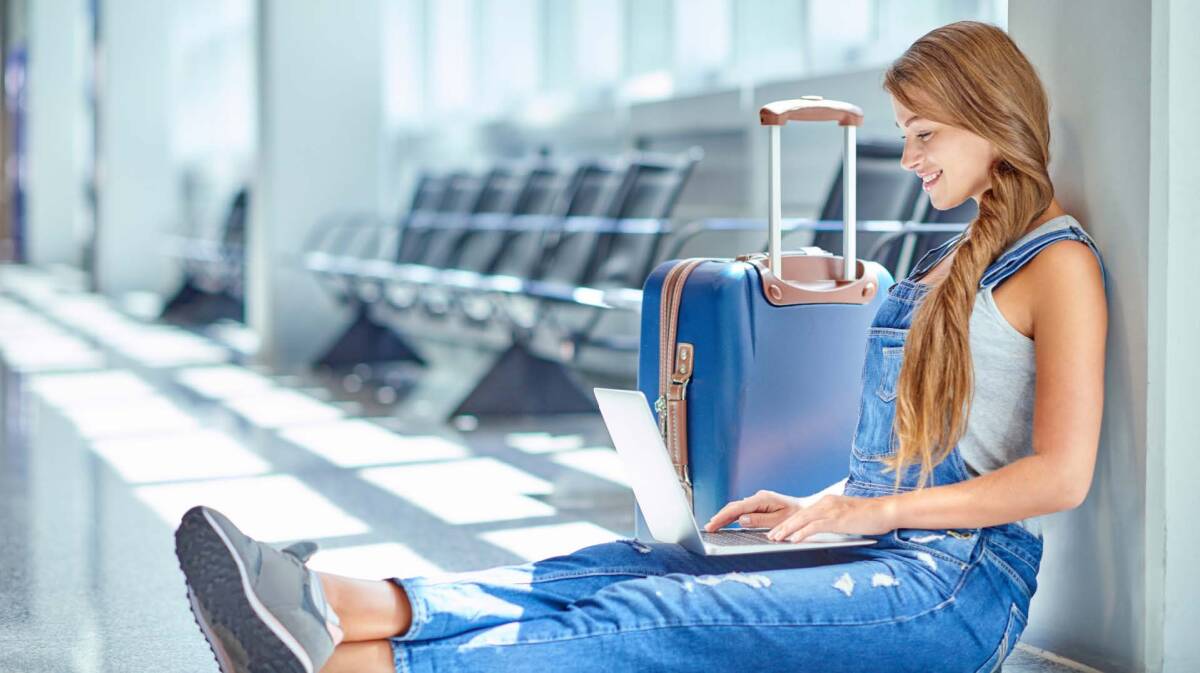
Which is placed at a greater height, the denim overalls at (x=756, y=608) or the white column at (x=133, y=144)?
the white column at (x=133, y=144)

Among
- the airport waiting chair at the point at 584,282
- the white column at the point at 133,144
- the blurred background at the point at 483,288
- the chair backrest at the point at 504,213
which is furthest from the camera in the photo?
the white column at the point at 133,144

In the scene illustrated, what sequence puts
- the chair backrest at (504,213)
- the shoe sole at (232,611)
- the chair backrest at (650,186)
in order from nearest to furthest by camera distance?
the shoe sole at (232,611) → the chair backrest at (650,186) → the chair backrest at (504,213)

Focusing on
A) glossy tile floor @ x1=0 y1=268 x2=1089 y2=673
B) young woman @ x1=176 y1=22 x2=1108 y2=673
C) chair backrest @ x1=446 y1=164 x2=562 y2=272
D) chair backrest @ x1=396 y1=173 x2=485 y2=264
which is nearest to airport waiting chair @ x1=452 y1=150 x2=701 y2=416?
glossy tile floor @ x1=0 y1=268 x2=1089 y2=673

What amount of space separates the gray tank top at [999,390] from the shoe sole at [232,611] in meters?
0.86

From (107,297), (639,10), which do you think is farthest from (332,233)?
(107,297)

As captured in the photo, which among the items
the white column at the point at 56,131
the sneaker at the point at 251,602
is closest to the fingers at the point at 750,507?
the sneaker at the point at 251,602

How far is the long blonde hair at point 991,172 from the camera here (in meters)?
1.79

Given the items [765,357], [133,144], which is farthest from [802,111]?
[133,144]

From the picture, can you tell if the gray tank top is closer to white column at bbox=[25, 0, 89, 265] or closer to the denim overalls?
the denim overalls

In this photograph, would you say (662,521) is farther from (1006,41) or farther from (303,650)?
(1006,41)

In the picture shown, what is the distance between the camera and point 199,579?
160 cm

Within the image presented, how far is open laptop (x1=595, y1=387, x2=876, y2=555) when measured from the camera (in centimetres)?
179

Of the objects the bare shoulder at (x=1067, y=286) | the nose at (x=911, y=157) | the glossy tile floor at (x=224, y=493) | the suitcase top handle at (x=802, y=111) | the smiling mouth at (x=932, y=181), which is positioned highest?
the suitcase top handle at (x=802, y=111)

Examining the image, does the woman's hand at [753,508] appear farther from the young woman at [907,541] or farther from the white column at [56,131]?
the white column at [56,131]
